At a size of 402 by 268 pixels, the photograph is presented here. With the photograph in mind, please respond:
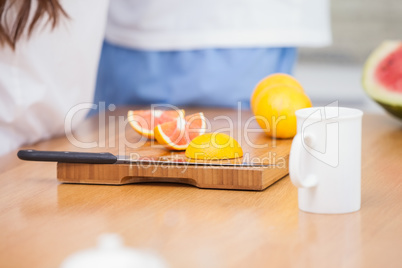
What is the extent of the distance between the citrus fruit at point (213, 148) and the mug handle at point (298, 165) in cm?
19

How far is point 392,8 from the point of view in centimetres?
283

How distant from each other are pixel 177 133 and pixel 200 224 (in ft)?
1.00

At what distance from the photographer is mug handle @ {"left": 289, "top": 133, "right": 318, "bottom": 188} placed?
831 millimetres

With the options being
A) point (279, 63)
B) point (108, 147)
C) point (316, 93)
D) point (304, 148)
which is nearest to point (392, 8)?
point (316, 93)

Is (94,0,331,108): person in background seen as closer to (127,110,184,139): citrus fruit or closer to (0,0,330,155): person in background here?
(0,0,330,155): person in background

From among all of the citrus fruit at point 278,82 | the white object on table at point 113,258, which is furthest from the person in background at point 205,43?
the white object on table at point 113,258

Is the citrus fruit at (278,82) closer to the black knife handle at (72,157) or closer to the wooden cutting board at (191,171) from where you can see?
the wooden cutting board at (191,171)

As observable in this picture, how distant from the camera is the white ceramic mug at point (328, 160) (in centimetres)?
85

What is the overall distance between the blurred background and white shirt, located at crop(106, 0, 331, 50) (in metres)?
1.09

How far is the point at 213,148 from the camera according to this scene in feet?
3.35

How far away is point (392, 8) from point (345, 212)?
7.05 feet

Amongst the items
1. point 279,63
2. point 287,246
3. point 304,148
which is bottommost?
point 287,246

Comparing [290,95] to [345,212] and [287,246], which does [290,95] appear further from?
[287,246]

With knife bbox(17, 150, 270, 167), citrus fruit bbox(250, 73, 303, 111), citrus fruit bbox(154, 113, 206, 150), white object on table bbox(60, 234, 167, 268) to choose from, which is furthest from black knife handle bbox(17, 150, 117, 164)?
citrus fruit bbox(250, 73, 303, 111)
